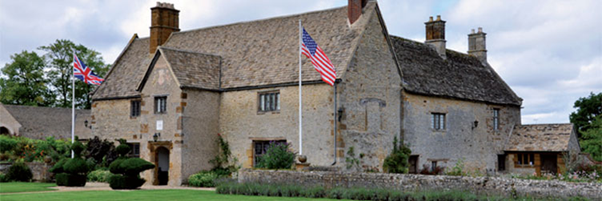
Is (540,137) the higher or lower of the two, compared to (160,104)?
lower

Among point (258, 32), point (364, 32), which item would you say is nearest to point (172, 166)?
point (258, 32)

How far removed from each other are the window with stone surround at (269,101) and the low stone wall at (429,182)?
5178 millimetres

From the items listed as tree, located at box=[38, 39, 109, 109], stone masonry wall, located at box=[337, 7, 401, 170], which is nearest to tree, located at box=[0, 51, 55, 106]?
tree, located at box=[38, 39, 109, 109]

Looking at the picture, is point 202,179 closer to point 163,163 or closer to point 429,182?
point 163,163

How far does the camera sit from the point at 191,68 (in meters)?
30.9

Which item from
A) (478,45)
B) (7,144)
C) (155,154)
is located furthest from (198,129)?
(478,45)

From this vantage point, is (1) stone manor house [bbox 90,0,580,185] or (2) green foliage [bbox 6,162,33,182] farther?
(2) green foliage [bbox 6,162,33,182]

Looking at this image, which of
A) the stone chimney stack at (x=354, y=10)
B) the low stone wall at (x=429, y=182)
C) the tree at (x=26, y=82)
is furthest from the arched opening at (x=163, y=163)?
the tree at (x=26, y=82)

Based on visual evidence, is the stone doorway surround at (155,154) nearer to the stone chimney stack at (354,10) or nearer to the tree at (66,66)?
the stone chimney stack at (354,10)

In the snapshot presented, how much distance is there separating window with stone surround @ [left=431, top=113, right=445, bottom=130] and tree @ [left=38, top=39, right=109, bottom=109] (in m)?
36.5

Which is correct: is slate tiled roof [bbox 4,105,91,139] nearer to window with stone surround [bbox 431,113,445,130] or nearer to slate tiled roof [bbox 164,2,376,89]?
slate tiled roof [bbox 164,2,376,89]

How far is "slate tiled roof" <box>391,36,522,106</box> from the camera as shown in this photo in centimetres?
3347

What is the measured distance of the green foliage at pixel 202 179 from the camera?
29109 millimetres

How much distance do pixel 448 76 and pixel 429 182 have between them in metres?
17.3
